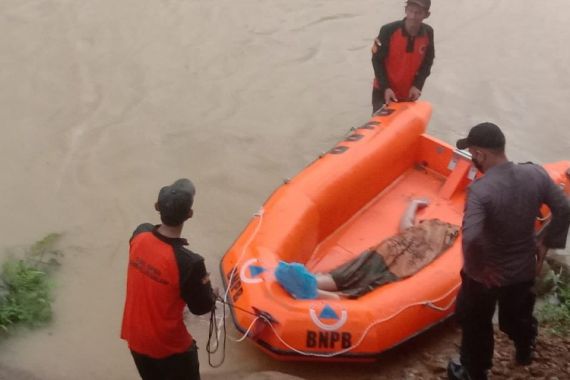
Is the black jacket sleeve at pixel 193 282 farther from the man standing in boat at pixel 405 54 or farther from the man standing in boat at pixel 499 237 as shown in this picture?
the man standing in boat at pixel 405 54

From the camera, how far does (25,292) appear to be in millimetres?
4305

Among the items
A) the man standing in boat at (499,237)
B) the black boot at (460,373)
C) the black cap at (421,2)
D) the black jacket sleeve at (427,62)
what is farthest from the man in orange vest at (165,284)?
the black jacket sleeve at (427,62)

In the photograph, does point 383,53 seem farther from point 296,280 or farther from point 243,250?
point 296,280

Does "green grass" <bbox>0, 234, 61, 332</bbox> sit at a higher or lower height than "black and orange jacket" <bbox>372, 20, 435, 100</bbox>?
lower

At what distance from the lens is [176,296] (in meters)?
2.71

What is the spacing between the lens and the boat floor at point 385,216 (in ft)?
14.9

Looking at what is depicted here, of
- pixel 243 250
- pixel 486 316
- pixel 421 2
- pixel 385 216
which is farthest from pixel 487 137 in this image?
pixel 421 2

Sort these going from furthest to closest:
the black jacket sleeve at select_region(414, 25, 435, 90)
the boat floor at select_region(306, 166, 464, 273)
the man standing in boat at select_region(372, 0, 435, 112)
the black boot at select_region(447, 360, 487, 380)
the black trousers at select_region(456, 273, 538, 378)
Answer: the black jacket sleeve at select_region(414, 25, 435, 90)
the man standing in boat at select_region(372, 0, 435, 112)
the boat floor at select_region(306, 166, 464, 273)
the black boot at select_region(447, 360, 487, 380)
the black trousers at select_region(456, 273, 538, 378)

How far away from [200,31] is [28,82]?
77.5 inches

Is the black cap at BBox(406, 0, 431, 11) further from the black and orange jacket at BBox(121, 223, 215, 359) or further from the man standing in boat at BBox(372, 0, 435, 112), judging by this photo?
the black and orange jacket at BBox(121, 223, 215, 359)

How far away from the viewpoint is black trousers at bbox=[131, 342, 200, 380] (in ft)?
9.45

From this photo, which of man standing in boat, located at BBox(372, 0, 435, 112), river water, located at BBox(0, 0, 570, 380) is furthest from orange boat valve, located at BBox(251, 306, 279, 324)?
man standing in boat, located at BBox(372, 0, 435, 112)

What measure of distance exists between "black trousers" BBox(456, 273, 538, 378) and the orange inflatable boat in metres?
0.58

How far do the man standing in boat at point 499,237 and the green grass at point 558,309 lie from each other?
89cm
